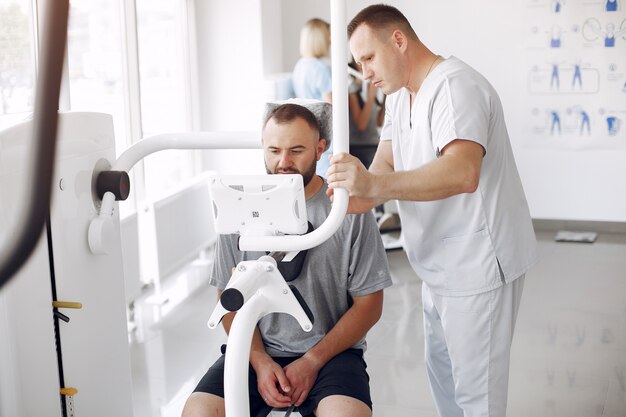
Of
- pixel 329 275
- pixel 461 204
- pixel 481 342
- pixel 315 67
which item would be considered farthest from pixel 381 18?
pixel 315 67

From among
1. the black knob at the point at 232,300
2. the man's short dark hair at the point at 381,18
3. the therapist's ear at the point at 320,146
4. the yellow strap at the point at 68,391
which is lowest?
the yellow strap at the point at 68,391

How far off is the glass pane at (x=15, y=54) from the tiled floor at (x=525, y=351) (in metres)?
1.18

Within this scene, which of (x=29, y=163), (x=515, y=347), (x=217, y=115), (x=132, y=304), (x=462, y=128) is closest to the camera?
(x=29, y=163)

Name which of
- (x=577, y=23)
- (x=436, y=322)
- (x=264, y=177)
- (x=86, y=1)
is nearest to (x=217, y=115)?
(x=86, y=1)

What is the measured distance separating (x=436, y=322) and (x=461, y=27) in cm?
392

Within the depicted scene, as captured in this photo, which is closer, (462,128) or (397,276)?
(462,128)

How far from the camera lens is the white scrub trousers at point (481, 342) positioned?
1894 millimetres

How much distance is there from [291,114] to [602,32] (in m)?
4.20

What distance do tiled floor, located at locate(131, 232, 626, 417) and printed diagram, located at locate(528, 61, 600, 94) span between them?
1.47 metres

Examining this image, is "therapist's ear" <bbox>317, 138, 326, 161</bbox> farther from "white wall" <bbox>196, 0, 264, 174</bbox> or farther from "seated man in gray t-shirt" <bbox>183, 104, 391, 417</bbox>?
"white wall" <bbox>196, 0, 264, 174</bbox>

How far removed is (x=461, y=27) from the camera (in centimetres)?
561

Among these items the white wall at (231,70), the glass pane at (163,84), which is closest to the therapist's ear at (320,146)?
the glass pane at (163,84)

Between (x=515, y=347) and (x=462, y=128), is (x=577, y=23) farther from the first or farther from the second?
(x=462, y=128)

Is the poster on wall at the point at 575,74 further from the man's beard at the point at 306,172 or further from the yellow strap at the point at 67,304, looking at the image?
the yellow strap at the point at 67,304
